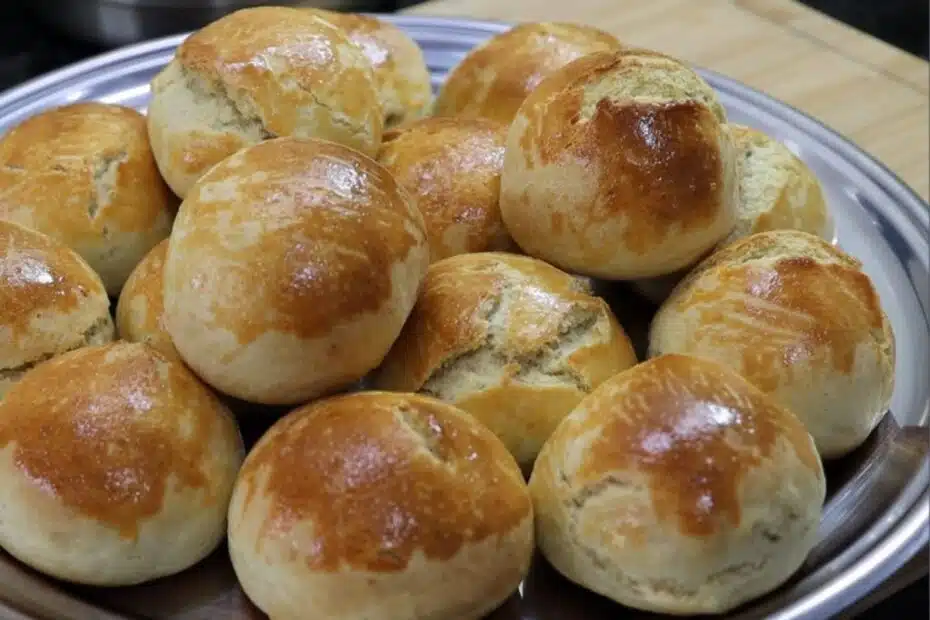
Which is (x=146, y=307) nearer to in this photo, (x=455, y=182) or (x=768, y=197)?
(x=455, y=182)

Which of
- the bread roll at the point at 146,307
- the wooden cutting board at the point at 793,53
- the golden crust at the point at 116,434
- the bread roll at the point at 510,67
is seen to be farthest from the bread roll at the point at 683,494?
the wooden cutting board at the point at 793,53

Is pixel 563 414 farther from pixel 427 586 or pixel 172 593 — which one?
pixel 172 593

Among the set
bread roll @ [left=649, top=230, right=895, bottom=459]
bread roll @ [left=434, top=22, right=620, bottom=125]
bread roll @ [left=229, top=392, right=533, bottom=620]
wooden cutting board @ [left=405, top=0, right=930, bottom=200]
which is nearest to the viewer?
bread roll @ [left=229, top=392, right=533, bottom=620]

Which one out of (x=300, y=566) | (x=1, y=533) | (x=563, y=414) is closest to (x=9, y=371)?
(x=1, y=533)

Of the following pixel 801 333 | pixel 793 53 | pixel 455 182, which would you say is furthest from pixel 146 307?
pixel 793 53

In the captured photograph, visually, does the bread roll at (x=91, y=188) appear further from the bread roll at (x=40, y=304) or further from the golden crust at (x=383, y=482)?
the golden crust at (x=383, y=482)

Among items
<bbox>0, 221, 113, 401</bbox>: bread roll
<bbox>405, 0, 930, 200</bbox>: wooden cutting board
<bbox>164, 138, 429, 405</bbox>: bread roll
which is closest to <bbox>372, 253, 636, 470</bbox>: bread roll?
<bbox>164, 138, 429, 405</bbox>: bread roll

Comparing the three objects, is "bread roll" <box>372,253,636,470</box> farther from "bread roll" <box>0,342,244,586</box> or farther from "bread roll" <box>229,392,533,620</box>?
"bread roll" <box>0,342,244,586</box>
